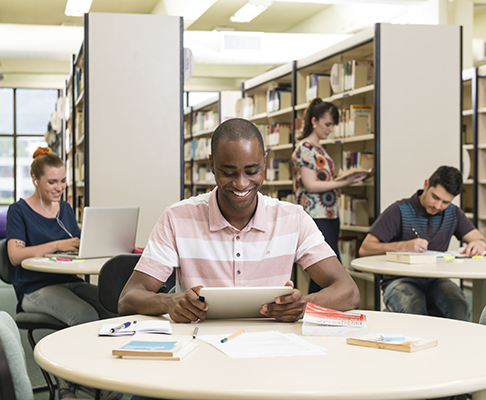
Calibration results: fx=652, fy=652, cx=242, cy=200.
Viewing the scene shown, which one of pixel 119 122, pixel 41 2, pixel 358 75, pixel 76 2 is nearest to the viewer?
pixel 119 122

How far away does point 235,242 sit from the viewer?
195 cm

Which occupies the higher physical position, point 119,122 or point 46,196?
point 119,122

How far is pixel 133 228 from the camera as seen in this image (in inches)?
137

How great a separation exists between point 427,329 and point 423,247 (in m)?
1.71

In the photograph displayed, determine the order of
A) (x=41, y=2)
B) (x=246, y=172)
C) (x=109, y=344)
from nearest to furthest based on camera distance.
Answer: (x=109, y=344), (x=246, y=172), (x=41, y=2)

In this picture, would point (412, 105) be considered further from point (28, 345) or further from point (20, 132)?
point (20, 132)

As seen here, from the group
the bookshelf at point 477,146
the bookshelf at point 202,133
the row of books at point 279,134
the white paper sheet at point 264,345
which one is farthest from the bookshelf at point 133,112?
the bookshelf at point 202,133

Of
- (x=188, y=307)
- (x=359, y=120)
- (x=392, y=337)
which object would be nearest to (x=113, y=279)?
(x=188, y=307)

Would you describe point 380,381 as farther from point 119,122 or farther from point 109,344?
point 119,122

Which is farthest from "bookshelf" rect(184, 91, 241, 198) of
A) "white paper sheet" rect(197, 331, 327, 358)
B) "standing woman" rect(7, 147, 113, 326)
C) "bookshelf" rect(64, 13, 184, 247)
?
"white paper sheet" rect(197, 331, 327, 358)

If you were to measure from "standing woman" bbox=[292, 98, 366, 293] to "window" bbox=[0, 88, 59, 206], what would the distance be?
9.91 m

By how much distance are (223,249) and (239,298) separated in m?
0.28

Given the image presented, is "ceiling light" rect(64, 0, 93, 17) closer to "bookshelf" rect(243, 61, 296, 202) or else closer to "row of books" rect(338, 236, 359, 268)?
"bookshelf" rect(243, 61, 296, 202)

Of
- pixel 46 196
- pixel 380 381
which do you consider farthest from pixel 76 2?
pixel 380 381
